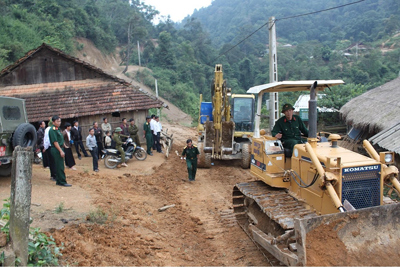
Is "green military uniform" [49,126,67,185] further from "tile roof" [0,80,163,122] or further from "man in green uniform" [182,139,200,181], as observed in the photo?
"tile roof" [0,80,163,122]

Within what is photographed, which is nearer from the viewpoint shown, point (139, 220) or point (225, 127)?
point (139, 220)

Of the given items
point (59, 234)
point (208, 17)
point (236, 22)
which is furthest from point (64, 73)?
point (208, 17)

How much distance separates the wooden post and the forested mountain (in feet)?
50.6

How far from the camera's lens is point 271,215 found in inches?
219

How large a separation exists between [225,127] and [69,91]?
318 inches

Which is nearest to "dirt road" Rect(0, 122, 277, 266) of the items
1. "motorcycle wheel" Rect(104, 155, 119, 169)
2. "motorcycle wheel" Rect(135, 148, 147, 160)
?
"motorcycle wheel" Rect(104, 155, 119, 169)

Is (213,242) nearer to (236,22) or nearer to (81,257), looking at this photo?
(81,257)

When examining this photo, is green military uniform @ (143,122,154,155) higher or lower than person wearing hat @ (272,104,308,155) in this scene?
lower

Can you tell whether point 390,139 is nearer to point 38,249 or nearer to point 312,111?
point 312,111

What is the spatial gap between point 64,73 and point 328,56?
1757 inches

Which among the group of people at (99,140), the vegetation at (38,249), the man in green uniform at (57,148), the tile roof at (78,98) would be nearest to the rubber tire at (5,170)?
the group of people at (99,140)

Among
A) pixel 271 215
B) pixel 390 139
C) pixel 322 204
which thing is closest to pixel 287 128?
pixel 322 204

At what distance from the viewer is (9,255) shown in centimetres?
407

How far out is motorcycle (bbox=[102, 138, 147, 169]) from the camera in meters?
12.5
